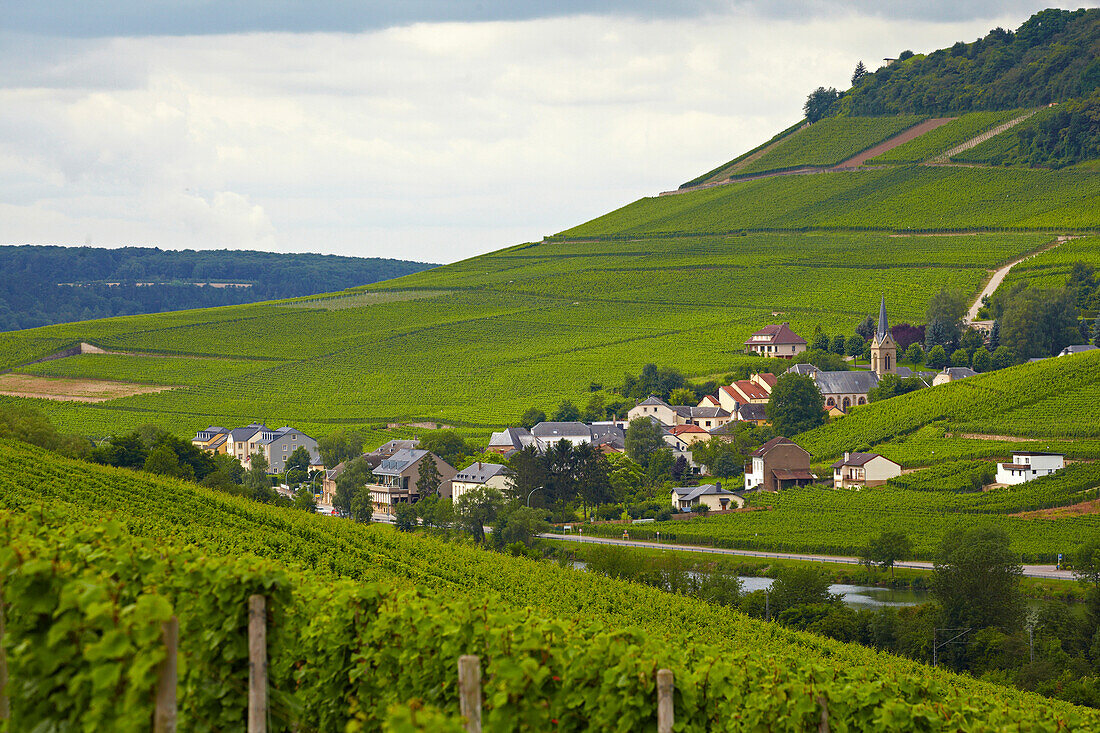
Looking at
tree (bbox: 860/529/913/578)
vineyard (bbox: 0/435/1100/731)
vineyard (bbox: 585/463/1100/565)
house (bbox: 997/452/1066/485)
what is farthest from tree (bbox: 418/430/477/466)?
vineyard (bbox: 0/435/1100/731)

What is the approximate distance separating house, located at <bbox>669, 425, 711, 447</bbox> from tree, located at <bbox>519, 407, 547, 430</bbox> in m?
10.6

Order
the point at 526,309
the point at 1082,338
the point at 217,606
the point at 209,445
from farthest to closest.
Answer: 1. the point at 526,309
2. the point at 1082,338
3. the point at 209,445
4. the point at 217,606

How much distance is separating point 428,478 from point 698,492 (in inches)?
705

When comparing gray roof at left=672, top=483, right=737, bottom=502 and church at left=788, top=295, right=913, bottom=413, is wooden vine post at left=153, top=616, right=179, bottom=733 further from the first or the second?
church at left=788, top=295, right=913, bottom=413

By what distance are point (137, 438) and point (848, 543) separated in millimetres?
35468

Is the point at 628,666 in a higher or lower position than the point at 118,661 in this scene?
lower

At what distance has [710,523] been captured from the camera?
65.2m

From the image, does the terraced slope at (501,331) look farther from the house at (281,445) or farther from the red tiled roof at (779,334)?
the house at (281,445)

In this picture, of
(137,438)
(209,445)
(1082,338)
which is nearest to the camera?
(137,438)

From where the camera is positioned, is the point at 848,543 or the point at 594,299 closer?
the point at 848,543

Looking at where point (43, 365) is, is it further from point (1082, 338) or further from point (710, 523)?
point (1082, 338)

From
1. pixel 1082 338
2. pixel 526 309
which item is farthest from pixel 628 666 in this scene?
pixel 526 309

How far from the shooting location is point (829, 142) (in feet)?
599

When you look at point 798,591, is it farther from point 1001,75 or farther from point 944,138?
point 1001,75
